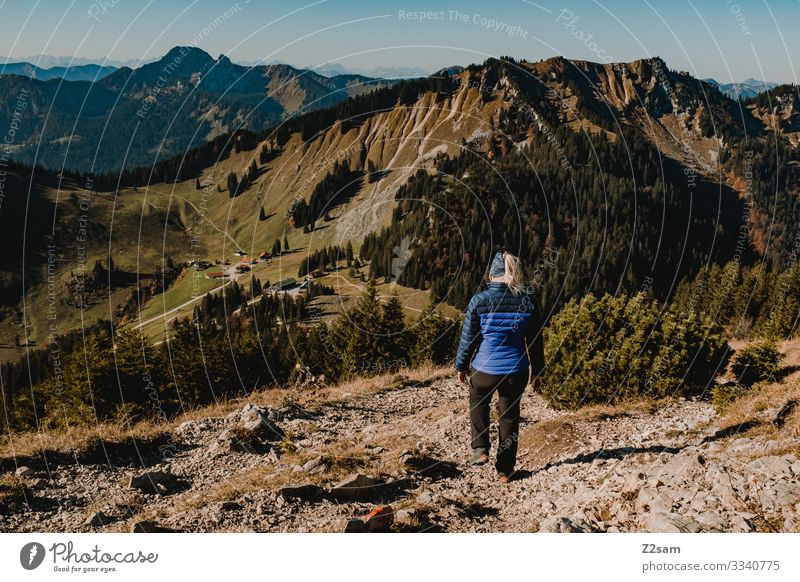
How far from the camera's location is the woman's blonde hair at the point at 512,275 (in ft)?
27.8

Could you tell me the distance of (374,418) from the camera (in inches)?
579

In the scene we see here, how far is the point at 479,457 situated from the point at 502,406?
1367mm

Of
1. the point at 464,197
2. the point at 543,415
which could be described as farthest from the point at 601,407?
the point at 464,197

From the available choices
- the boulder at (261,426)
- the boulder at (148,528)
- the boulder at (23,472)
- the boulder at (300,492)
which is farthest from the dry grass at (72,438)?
the boulder at (300,492)

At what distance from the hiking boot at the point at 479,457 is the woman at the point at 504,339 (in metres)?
0.97

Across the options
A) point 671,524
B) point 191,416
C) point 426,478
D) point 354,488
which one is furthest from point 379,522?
point 191,416

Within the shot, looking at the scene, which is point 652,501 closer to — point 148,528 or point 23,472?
point 148,528

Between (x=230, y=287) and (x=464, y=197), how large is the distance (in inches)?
2978

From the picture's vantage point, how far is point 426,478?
31.3ft

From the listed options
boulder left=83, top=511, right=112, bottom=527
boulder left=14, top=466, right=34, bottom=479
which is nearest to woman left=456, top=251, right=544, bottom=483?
boulder left=83, top=511, right=112, bottom=527

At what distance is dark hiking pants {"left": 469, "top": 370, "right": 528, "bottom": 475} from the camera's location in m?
8.70

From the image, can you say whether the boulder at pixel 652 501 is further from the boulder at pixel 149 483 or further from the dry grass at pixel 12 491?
the dry grass at pixel 12 491

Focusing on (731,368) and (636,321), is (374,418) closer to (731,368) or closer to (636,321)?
(636,321)

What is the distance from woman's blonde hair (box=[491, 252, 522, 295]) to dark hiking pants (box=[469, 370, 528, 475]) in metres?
1.42
